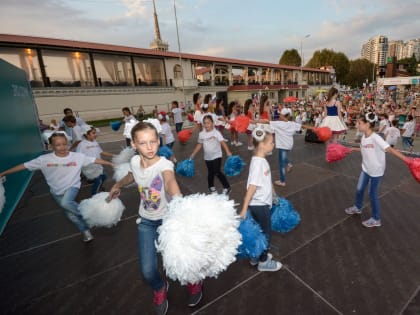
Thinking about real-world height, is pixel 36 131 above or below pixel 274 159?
above

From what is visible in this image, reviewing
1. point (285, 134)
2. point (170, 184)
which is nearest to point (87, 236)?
point (170, 184)

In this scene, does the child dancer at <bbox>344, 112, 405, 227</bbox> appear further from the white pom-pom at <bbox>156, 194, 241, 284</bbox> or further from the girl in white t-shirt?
the white pom-pom at <bbox>156, 194, 241, 284</bbox>

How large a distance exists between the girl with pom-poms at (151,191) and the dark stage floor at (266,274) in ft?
2.37

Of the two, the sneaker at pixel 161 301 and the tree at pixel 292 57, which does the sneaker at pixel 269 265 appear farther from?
the tree at pixel 292 57

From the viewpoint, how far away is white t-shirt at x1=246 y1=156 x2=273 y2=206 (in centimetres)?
251

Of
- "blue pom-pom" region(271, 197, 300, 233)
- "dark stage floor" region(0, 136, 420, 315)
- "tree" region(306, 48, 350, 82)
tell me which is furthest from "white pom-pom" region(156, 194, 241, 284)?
"tree" region(306, 48, 350, 82)

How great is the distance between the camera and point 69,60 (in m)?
25.2

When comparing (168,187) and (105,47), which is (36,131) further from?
(105,47)

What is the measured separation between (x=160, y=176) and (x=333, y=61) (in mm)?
80525

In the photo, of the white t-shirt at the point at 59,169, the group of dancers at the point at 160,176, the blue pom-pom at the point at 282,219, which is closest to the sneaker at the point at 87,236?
the group of dancers at the point at 160,176

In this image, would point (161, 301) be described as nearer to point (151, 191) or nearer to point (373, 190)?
point (151, 191)

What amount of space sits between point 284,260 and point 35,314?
3.14 metres

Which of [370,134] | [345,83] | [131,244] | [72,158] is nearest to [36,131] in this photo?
[72,158]

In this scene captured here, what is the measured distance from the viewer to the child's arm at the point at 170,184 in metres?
1.98
